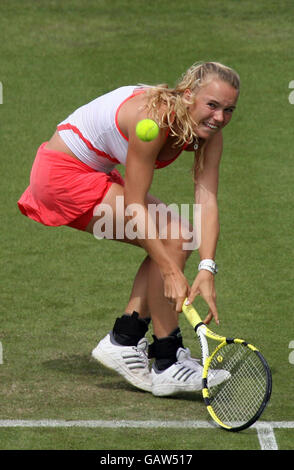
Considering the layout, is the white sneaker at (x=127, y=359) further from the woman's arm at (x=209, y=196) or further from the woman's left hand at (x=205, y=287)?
the woman's arm at (x=209, y=196)

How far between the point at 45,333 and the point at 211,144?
68.6 inches

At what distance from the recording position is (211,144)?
600cm

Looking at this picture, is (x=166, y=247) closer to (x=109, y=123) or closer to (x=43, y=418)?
(x=109, y=123)

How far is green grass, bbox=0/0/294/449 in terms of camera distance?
19.0 feet

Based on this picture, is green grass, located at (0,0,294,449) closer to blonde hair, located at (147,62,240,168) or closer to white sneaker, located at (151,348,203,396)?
white sneaker, located at (151,348,203,396)

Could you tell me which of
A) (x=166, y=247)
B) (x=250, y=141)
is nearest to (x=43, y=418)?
(x=166, y=247)

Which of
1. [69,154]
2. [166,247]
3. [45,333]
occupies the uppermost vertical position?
[69,154]

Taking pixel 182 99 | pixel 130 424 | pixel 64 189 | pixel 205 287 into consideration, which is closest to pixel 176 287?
pixel 205 287

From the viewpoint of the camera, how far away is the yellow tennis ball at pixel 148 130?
5566mm

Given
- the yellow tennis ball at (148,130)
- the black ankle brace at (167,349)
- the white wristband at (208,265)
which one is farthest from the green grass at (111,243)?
the yellow tennis ball at (148,130)

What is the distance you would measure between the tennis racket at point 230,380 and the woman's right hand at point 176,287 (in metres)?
0.04

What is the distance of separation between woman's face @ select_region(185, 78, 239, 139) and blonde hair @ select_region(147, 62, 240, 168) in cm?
2

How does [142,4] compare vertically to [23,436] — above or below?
above
